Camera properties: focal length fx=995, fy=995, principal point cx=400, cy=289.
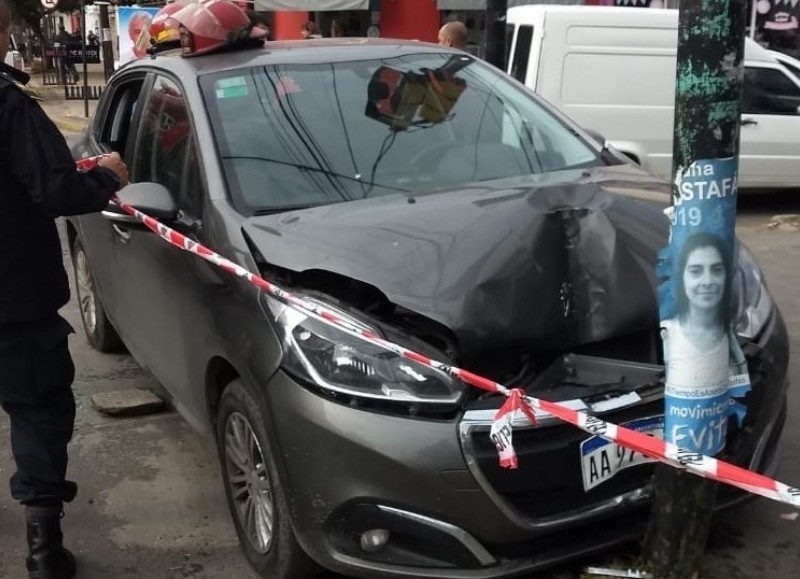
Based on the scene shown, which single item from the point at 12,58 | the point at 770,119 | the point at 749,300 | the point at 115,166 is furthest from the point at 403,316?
the point at 770,119

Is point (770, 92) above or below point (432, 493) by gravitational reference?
above

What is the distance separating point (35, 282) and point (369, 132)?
1.42 metres

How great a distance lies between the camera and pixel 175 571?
3.48 m

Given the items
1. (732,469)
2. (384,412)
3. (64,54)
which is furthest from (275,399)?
(64,54)

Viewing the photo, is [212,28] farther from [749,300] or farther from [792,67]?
[792,67]

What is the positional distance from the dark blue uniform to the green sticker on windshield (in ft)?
2.81

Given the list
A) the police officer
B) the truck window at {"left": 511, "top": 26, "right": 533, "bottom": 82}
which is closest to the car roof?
the police officer

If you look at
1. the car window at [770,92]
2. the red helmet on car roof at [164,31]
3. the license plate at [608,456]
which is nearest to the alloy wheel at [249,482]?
the license plate at [608,456]

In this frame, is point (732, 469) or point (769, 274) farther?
point (769, 274)

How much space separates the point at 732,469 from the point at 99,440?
3.03m

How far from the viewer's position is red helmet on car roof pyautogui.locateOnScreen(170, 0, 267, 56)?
4.29 metres

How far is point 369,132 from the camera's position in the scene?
393cm

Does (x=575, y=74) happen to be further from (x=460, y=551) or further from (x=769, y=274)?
(x=460, y=551)

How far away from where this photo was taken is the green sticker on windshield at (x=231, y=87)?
3.96 metres
